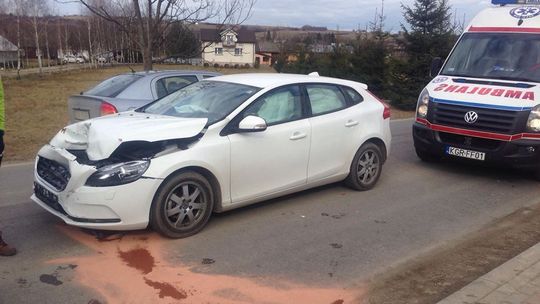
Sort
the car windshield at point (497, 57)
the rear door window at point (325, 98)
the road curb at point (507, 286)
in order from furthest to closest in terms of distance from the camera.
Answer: the car windshield at point (497, 57) → the rear door window at point (325, 98) → the road curb at point (507, 286)

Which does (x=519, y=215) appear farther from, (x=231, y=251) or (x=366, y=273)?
(x=231, y=251)

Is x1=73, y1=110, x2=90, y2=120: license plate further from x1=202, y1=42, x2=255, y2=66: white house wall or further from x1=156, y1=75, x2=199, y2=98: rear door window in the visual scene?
x1=202, y1=42, x2=255, y2=66: white house wall

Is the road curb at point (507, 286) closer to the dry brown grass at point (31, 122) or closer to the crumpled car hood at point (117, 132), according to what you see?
the crumpled car hood at point (117, 132)

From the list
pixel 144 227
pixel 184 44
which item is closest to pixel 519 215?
pixel 144 227

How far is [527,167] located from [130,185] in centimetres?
541

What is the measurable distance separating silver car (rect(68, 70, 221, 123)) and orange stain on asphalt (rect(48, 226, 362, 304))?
3517 mm

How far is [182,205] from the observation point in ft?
15.7

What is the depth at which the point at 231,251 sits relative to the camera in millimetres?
4602

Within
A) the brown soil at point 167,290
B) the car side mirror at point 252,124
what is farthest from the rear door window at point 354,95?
the brown soil at point 167,290

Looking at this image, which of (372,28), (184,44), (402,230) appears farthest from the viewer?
(372,28)

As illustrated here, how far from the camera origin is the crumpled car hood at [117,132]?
180 inches

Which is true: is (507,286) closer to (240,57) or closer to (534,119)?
(534,119)

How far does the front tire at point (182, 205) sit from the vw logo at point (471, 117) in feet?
13.6

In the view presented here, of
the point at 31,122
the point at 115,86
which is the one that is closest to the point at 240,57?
the point at 31,122
